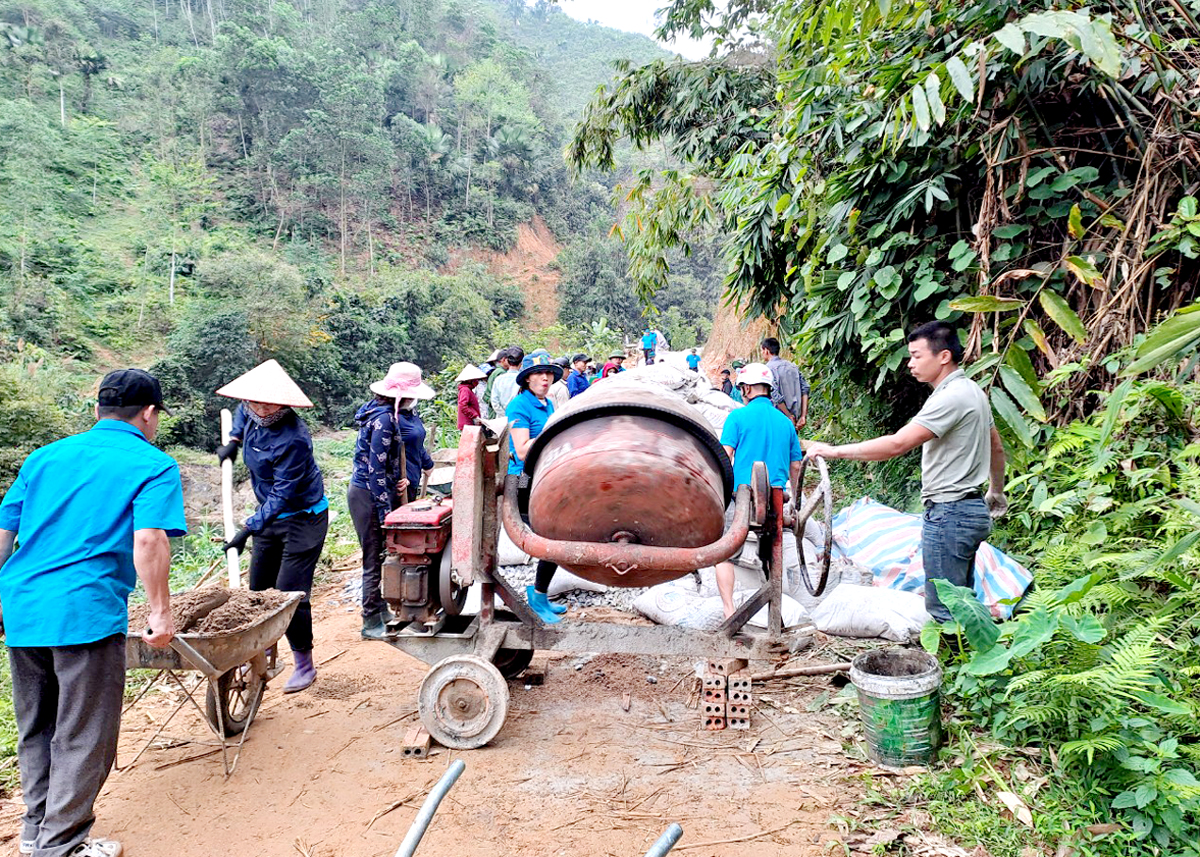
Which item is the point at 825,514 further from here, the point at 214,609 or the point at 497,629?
the point at 214,609

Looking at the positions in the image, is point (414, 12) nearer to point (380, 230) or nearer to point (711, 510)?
point (380, 230)

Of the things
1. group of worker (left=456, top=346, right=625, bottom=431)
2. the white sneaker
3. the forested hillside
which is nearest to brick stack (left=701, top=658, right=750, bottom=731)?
the white sneaker

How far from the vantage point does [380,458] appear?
4.49 meters

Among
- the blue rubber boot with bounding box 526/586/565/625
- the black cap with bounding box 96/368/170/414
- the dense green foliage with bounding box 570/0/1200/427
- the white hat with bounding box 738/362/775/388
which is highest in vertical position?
the dense green foliage with bounding box 570/0/1200/427

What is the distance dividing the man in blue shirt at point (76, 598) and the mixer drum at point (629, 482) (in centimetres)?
155

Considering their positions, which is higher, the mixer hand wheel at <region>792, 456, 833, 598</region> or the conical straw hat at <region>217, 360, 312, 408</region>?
the conical straw hat at <region>217, 360, 312, 408</region>

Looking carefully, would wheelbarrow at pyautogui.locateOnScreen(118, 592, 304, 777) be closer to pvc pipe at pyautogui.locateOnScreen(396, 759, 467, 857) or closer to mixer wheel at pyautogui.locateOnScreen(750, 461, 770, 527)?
pvc pipe at pyautogui.locateOnScreen(396, 759, 467, 857)

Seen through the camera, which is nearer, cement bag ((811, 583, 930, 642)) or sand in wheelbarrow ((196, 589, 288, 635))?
sand in wheelbarrow ((196, 589, 288, 635))

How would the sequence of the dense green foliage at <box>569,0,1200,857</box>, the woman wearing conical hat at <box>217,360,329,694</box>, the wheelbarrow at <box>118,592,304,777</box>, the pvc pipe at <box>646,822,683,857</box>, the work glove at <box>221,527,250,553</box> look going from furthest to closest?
the work glove at <box>221,527,250,553</box>
the woman wearing conical hat at <box>217,360,329,694</box>
the wheelbarrow at <box>118,592,304,777</box>
the dense green foliage at <box>569,0,1200,857</box>
the pvc pipe at <box>646,822,683,857</box>

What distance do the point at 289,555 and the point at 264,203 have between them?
120 feet

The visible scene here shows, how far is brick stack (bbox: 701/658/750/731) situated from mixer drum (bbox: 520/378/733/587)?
2.71 feet

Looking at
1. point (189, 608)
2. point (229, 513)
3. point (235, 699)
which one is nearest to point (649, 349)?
point (229, 513)

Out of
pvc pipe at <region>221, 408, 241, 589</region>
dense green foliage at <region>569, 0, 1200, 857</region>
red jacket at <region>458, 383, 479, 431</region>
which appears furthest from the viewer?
red jacket at <region>458, 383, 479, 431</region>

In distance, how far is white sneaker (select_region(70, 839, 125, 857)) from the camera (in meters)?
2.61
